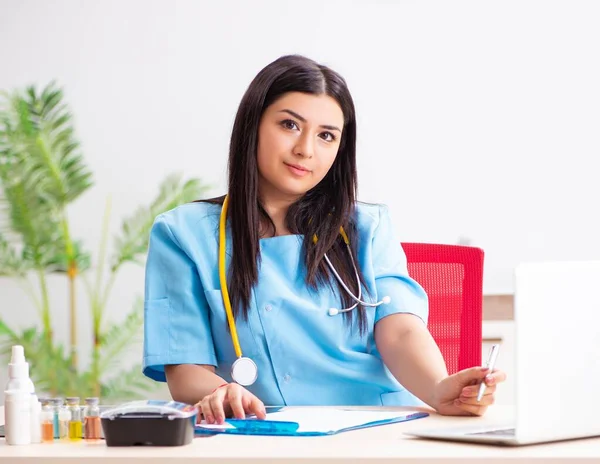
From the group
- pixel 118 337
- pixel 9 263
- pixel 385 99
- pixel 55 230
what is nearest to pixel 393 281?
pixel 385 99

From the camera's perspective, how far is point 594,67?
3.97 meters

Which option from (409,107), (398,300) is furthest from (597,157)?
(398,300)

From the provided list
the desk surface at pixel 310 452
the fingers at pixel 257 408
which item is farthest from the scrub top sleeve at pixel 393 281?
the desk surface at pixel 310 452

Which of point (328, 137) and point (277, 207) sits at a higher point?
point (328, 137)

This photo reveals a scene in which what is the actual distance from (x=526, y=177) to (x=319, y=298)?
242cm

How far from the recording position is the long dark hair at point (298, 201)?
1763 mm

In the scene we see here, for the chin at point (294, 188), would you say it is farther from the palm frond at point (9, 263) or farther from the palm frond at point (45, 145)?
the palm frond at point (9, 263)

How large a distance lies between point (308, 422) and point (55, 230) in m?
3.06

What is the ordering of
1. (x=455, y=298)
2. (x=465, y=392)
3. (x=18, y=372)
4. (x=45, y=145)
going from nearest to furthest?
1. (x=18, y=372)
2. (x=465, y=392)
3. (x=455, y=298)
4. (x=45, y=145)

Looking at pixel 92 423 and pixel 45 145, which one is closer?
pixel 92 423

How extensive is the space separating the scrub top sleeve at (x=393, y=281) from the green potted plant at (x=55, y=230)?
2276 mm

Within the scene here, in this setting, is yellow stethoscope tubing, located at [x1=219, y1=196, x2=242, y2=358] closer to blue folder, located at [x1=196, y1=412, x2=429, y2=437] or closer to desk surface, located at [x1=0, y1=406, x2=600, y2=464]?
blue folder, located at [x1=196, y1=412, x2=429, y2=437]

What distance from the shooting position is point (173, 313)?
171cm

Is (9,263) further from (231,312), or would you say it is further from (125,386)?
(231,312)
